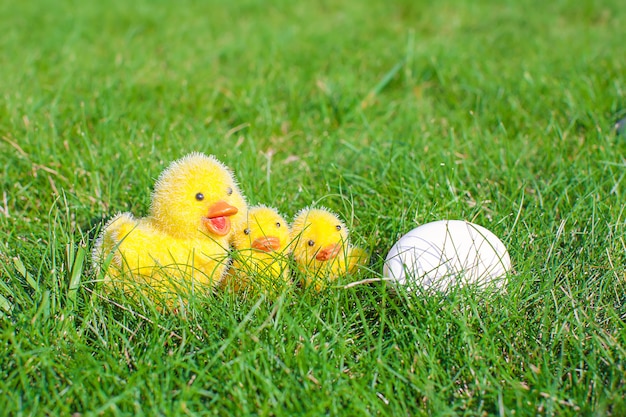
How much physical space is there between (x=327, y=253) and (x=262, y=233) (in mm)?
212

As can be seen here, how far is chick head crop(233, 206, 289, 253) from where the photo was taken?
2004mm

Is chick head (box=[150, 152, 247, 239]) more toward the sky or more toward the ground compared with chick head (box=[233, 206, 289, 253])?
more toward the sky

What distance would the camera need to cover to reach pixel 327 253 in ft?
6.64

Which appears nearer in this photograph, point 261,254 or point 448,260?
point 448,260

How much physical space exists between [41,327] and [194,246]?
0.48 metres

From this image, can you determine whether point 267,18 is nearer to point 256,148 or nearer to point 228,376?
point 256,148

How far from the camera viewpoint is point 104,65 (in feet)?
13.0

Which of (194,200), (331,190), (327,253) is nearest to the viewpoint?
(194,200)

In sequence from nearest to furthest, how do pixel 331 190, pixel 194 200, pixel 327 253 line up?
pixel 194 200
pixel 327 253
pixel 331 190

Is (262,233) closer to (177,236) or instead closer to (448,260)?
(177,236)

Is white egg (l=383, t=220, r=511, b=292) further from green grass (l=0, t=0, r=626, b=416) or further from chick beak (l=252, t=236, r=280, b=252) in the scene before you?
chick beak (l=252, t=236, r=280, b=252)

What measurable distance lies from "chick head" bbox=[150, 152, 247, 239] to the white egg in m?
0.53

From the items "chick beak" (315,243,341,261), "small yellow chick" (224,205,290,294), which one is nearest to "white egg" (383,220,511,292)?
"chick beak" (315,243,341,261)

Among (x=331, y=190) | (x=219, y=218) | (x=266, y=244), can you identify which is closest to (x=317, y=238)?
(x=266, y=244)
